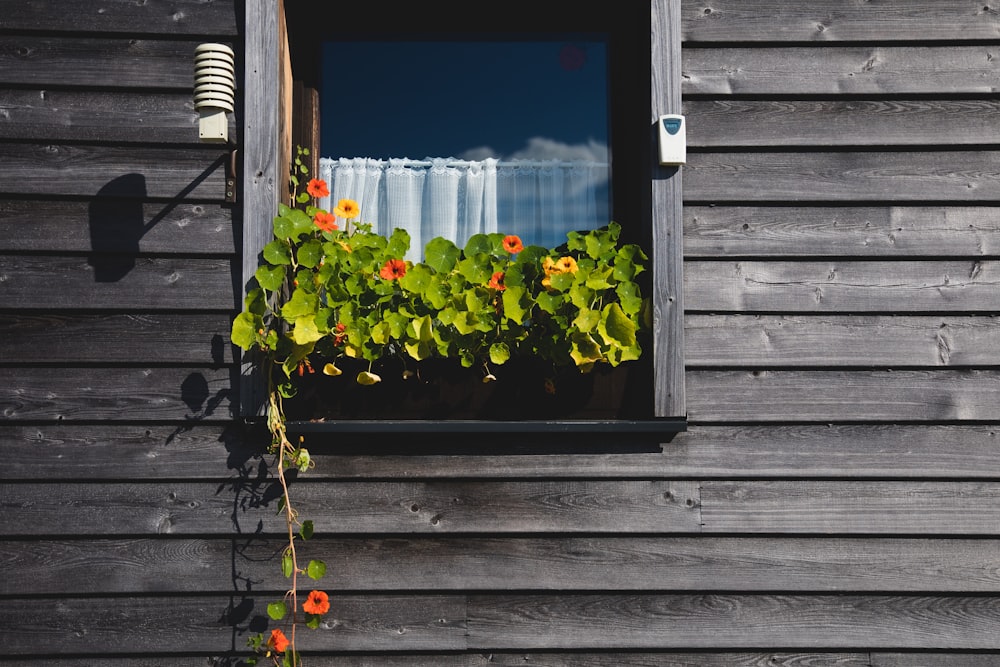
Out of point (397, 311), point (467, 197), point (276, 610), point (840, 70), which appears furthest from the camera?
point (467, 197)

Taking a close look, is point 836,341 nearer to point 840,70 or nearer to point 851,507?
point 851,507

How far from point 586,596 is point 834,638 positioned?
65cm

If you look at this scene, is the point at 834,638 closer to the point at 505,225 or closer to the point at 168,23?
the point at 505,225

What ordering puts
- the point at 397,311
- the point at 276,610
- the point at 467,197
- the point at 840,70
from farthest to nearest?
the point at 467,197 < the point at 840,70 < the point at 397,311 < the point at 276,610

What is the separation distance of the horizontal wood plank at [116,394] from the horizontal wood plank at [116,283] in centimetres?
17

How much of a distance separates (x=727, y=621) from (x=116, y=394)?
66.3 inches

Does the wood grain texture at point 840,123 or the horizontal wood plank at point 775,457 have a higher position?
the wood grain texture at point 840,123

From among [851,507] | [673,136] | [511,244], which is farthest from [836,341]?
[511,244]

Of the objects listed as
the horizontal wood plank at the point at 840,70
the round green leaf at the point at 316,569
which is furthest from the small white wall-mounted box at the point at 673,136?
the round green leaf at the point at 316,569

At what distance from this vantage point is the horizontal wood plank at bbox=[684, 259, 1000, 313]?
1762 mm

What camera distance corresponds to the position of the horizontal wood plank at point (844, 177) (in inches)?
70.1

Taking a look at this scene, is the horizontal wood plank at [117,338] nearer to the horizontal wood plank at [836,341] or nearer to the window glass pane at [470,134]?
the window glass pane at [470,134]

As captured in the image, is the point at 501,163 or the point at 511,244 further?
the point at 501,163

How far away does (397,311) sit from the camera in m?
1.70
